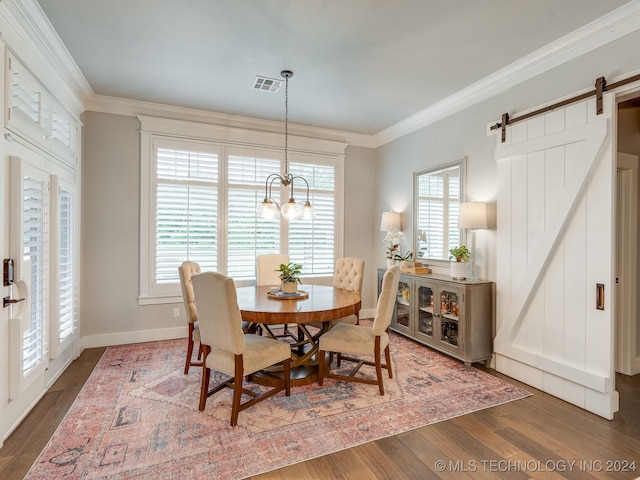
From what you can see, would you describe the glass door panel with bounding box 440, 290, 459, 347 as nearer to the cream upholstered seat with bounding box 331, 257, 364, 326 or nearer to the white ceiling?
the cream upholstered seat with bounding box 331, 257, 364, 326

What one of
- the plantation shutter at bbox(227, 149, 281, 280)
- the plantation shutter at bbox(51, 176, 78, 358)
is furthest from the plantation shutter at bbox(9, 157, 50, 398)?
the plantation shutter at bbox(227, 149, 281, 280)

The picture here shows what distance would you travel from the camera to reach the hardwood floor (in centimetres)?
198

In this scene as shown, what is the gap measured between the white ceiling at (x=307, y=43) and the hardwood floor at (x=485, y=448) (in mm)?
2949

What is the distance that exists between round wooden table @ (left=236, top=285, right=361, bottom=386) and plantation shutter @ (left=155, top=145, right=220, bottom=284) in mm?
1207

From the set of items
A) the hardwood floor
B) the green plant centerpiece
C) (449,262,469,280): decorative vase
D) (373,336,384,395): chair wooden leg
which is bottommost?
the hardwood floor

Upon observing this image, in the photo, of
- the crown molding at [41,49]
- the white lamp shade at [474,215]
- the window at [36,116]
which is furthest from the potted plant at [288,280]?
the crown molding at [41,49]

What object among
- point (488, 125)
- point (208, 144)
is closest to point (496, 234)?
point (488, 125)

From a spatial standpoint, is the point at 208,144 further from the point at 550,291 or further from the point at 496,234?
the point at 550,291

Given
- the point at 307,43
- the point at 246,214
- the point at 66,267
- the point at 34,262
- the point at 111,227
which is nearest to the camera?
the point at 34,262

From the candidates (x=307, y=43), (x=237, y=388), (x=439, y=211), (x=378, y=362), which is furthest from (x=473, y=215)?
(x=237, y=388)

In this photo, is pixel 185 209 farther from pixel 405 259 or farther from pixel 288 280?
pixel 405 259

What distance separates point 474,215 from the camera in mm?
3498

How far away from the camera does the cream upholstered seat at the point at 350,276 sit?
388cm

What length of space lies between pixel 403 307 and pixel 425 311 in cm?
44
